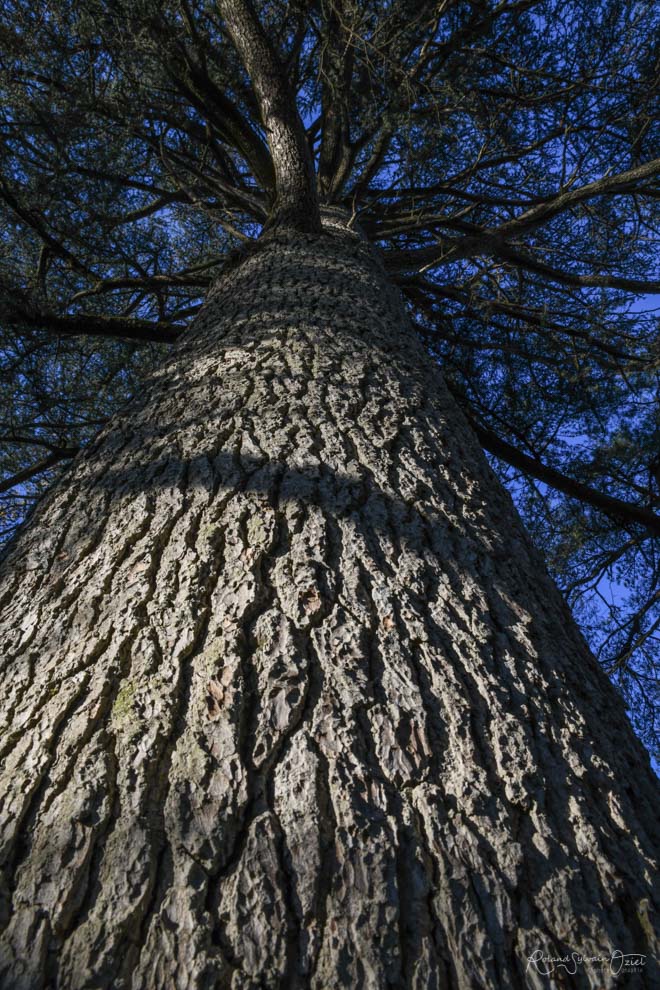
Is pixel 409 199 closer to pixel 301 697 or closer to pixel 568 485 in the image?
pixel 568 485

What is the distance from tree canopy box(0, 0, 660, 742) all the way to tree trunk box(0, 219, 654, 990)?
7.34 feet

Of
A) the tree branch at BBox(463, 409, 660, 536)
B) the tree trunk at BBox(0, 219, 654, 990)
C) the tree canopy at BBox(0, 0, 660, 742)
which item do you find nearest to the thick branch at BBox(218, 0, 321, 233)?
the tree canopy at BBox(0, 0, 660, 742)

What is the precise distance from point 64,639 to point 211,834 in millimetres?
405

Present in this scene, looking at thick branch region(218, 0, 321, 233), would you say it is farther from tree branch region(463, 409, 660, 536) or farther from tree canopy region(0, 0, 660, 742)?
tree branch region(463, 409, 660, 536)

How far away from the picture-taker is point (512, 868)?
2.38ft

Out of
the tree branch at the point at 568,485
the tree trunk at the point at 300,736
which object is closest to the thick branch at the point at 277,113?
the tree branch at the point at 568,485

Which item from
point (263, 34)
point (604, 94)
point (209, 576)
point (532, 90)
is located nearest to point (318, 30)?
point (263, 34)

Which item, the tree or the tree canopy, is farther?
the tree canopy

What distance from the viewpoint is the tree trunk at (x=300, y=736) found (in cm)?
65

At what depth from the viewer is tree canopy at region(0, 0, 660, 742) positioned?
3375 millimetres

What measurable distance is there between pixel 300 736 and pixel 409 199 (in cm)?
416

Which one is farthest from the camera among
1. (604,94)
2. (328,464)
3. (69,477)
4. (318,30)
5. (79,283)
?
(79,283)

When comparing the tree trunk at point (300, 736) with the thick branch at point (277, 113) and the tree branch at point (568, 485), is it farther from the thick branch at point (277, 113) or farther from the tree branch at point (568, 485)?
the tree branch at point (568, 485)

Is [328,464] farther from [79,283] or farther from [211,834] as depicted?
[79,283]
